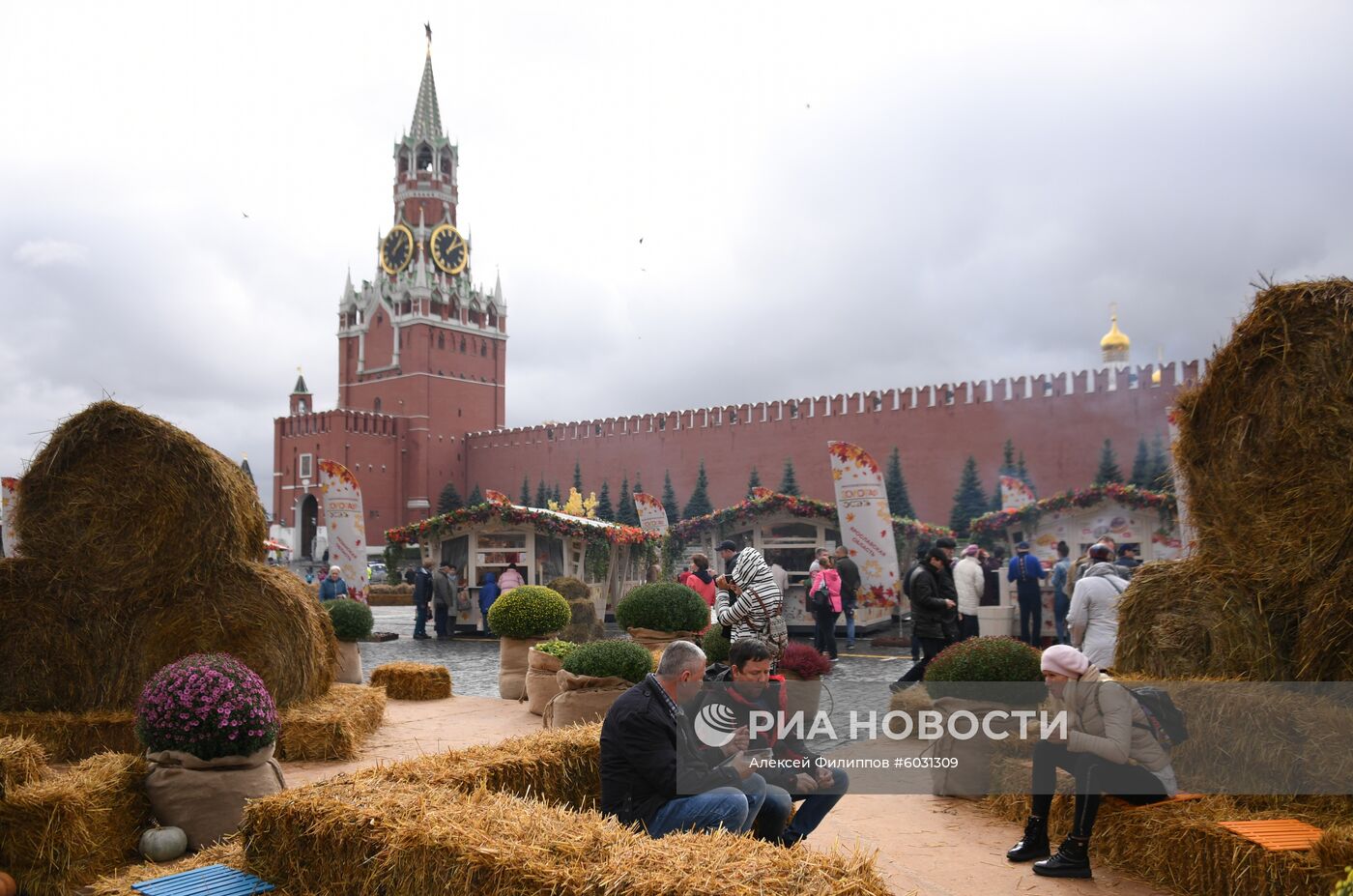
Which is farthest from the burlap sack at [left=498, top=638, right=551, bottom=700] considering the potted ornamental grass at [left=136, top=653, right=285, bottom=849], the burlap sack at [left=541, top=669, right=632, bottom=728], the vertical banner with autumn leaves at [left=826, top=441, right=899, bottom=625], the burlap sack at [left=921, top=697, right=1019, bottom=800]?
the vertical banner with autumn leaves at [left=826, top=441, right=899, bottom=625]

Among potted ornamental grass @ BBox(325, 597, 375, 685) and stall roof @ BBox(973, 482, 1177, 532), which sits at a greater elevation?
stall roof @ BBox(973, 482, 1177, 532)

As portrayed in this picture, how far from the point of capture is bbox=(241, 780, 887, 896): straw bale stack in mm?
2840

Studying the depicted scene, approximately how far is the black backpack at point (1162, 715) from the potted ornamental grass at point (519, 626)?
7016 millimetres

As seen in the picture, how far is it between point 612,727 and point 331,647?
506 cm

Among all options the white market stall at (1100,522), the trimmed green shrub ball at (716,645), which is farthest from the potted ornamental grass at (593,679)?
the white market stall at (1100,522)

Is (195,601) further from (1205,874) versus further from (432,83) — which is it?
(432,83)

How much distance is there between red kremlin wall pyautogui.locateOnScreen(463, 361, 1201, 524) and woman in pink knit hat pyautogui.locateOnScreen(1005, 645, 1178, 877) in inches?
1105

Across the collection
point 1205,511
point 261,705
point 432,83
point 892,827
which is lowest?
point 892,827

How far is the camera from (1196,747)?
16.2ft

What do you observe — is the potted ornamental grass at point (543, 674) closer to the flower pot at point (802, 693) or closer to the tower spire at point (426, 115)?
the flower pot at point (802, 693)

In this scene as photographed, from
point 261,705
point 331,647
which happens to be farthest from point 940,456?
point 261,705

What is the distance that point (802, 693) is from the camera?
6336 millimetres

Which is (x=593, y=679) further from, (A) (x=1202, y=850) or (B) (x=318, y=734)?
(A) (x=1202, y=850)

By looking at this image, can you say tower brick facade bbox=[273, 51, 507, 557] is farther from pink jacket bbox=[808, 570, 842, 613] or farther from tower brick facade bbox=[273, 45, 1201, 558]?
pink jacket bbox=[808, 570, 842, 613]
